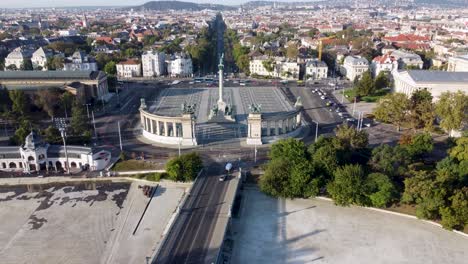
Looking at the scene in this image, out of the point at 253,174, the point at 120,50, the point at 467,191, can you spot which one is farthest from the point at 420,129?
the point at 120,50

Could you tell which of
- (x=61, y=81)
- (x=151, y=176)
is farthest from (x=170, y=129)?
(x=61, y=81)

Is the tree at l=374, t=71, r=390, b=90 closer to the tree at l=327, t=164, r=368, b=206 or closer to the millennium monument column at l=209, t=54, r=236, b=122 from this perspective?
the millennium monument column at l=209, t=54, r=236, b=122

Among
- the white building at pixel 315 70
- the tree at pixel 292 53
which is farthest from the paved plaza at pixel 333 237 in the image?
the tree at pixel 292 53

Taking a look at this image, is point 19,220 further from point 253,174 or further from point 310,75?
point 310,75

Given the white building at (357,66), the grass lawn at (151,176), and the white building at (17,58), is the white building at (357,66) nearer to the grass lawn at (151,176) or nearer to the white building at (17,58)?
the grass lawn at (151,176)

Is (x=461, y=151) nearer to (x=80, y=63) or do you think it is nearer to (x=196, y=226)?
(x=196, y=226)

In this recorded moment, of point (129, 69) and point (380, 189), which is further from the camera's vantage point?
point (129, 69)

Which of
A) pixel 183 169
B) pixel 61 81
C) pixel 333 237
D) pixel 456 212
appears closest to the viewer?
pixel 456 212

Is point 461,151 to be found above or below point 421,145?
above

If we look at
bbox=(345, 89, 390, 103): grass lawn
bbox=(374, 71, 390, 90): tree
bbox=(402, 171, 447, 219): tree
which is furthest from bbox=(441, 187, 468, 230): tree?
bbox=(374, 71, 390, 90): tree
